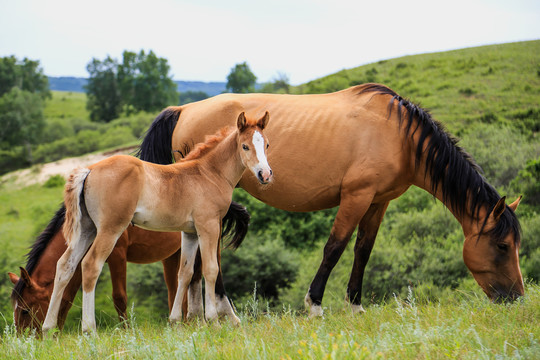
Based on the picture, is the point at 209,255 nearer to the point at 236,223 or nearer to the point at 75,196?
the point at 75,196

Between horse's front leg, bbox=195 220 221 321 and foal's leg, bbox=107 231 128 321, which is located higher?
horse's front leg, bbox=195 220 221 321

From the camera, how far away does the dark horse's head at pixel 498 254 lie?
5.68 m

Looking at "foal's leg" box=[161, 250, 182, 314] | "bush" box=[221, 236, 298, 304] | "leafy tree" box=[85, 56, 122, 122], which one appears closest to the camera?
"foal's leg" box=[161, 250, 182, 314]

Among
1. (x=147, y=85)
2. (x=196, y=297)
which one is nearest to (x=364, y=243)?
(x=196, y=297)

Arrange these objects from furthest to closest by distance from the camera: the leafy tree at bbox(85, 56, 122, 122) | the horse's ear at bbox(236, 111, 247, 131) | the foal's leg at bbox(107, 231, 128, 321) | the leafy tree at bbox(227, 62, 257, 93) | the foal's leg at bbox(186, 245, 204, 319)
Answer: the leafy tree at bbox(85, 56, 122, 122)
the leafy tree at bbox(227, 62, 257, 93)
the foal's leg at bbox(107, 231, 128, 321)
the foal's leg at bbox(186, 245, 204, 319)
the horse's ear at bbox(236, 111, 247, 131)

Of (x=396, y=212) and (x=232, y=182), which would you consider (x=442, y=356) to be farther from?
(x=396, y=212)

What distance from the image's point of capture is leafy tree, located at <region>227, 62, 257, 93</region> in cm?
9038

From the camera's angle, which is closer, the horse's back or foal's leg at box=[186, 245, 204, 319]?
the horse's back

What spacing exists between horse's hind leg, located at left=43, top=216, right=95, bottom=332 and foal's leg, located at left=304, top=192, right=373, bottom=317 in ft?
8.03

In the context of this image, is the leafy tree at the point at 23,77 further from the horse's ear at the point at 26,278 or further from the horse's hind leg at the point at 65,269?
the horse's hind leg at the point at 65,269

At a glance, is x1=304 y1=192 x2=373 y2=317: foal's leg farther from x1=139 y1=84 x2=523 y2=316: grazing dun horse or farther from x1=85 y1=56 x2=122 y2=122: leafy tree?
x1=85 y1=56 x2=122 y2=122: leafy tree

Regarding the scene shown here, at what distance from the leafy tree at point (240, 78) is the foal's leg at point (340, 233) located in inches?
3342

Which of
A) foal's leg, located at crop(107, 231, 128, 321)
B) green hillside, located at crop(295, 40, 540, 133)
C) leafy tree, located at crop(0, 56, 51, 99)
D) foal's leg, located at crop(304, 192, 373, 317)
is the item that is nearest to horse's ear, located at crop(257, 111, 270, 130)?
foal's leg, located at crop(304, 192, 373, 317)

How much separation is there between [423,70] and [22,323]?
44.4m
